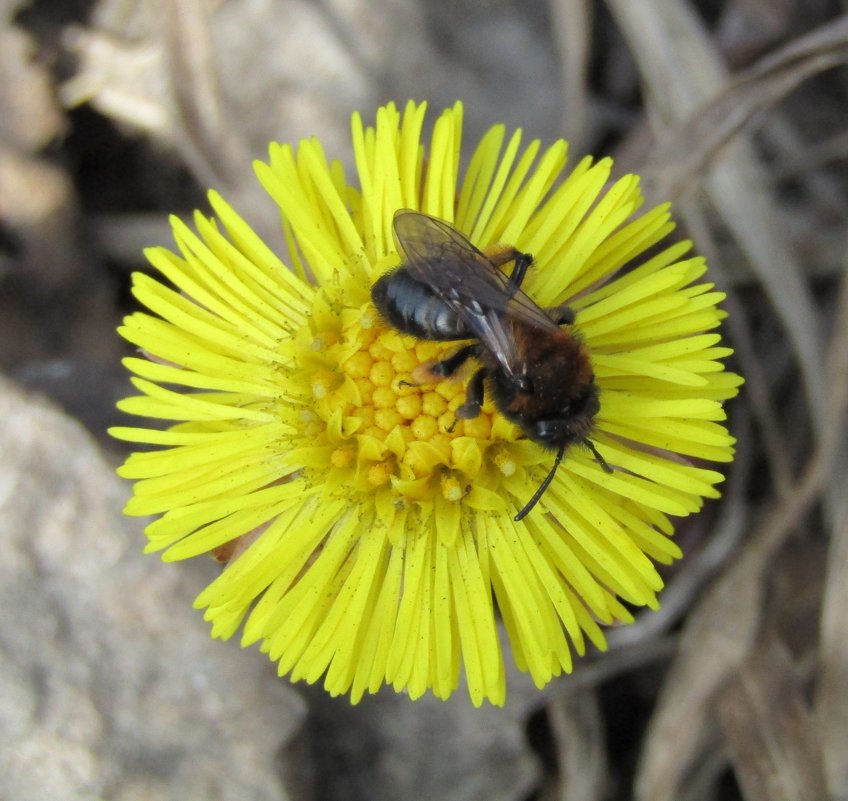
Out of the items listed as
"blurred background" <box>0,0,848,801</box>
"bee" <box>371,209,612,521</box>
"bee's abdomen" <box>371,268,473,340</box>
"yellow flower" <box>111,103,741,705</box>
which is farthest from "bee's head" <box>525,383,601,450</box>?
"blurred background" <box>0,0,848,801</box>

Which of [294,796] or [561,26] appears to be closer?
[294,796]

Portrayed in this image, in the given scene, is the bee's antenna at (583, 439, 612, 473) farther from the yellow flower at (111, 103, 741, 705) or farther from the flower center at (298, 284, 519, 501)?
the flower center at (298, 284, 519, 501)

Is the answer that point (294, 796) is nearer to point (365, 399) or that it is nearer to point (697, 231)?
point (365, 399)

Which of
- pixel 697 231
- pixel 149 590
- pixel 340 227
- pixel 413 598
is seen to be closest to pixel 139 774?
pixel 149 590

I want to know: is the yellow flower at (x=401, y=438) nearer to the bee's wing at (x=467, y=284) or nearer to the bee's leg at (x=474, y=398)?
the bee's leg at (x=474, y=398)

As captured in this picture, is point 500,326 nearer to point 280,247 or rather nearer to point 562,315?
point 562,315

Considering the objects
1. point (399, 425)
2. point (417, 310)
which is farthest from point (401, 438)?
point (417, 310)

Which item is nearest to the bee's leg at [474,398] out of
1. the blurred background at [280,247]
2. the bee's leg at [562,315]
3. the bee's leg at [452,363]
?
the bee's leg at [452,363]

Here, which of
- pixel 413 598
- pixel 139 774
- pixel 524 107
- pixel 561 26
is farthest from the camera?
pixel 524 107
